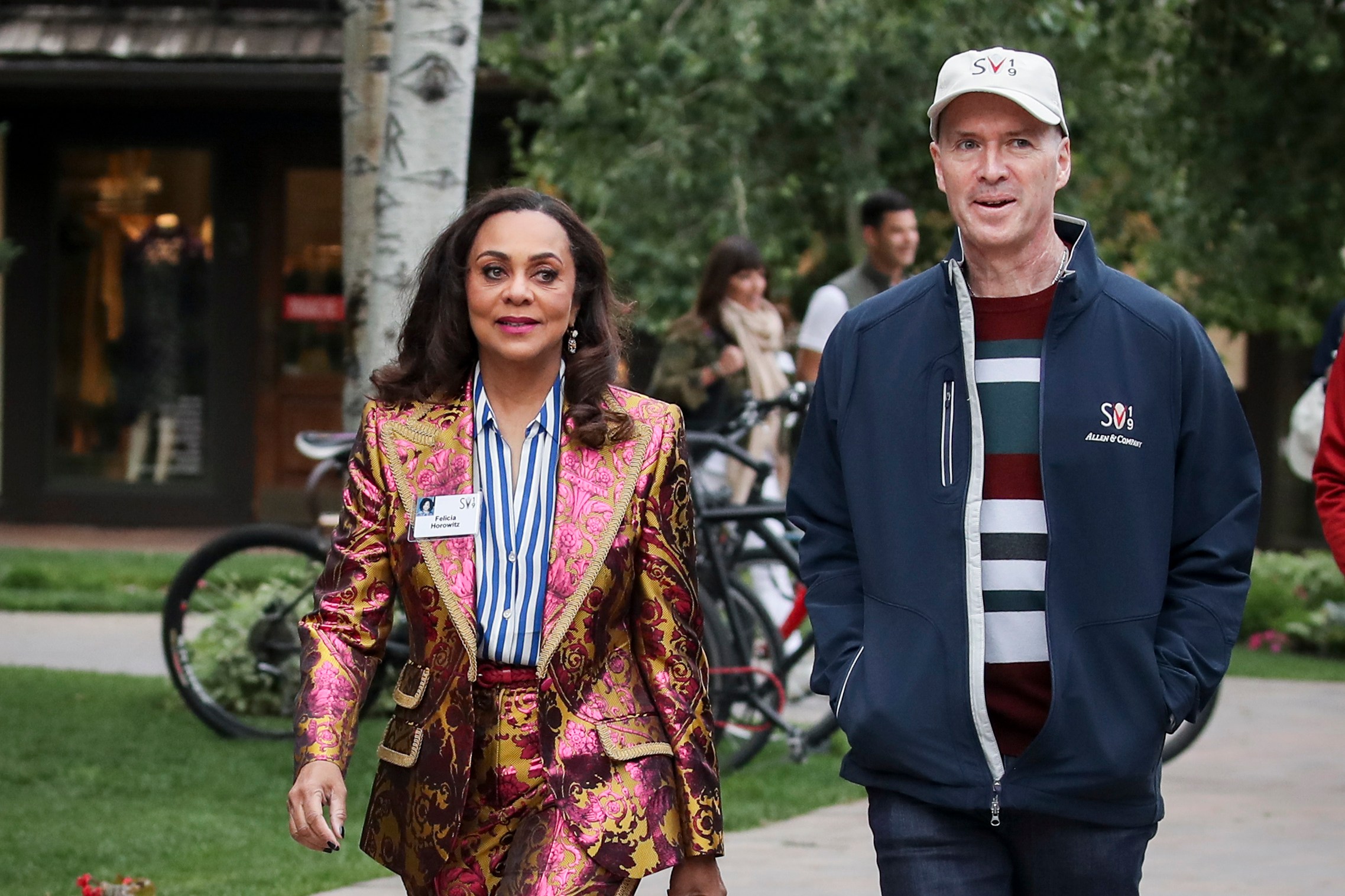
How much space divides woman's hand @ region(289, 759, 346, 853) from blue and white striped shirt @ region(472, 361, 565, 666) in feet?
0.99

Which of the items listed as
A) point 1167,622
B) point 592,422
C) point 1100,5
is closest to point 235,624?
point 592,422

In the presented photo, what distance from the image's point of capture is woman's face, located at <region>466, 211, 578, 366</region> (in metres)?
3.39

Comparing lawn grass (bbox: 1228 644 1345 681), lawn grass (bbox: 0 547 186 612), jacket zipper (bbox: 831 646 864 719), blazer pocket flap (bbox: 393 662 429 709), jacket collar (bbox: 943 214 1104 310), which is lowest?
lawn grass (bbox: 0 547 186 612)

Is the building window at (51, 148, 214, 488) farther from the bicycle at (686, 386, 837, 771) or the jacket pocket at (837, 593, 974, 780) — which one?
the jacket pocket at (837, 593, 974, 780)

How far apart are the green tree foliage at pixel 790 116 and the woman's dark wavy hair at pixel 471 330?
9.29 metres

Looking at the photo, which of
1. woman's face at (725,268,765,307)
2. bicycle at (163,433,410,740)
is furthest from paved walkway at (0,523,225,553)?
woman's face at (725,268,765,307)

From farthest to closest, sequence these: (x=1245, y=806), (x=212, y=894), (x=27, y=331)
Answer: (x=27, y=331), (x=1245, y=806), (x=212, y=894)

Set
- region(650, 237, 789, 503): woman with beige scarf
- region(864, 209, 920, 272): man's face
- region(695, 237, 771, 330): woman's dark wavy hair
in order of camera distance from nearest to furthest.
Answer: region(864, 209, 920, 272): man's face, region(650, 237, 789, 503): woman with beige scarf, region(695, 237, 771, 330): woman's dark wavy hair

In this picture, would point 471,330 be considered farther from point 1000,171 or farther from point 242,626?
point 242,626

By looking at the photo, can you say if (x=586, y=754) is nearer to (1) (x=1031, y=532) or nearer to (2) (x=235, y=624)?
(1) (x=1031, y=532)

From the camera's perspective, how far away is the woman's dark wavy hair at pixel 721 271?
369 inches

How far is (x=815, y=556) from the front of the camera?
10.8ft

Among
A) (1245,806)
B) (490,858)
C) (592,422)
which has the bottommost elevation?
(1245,806)

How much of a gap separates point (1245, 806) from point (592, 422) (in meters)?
4.77
